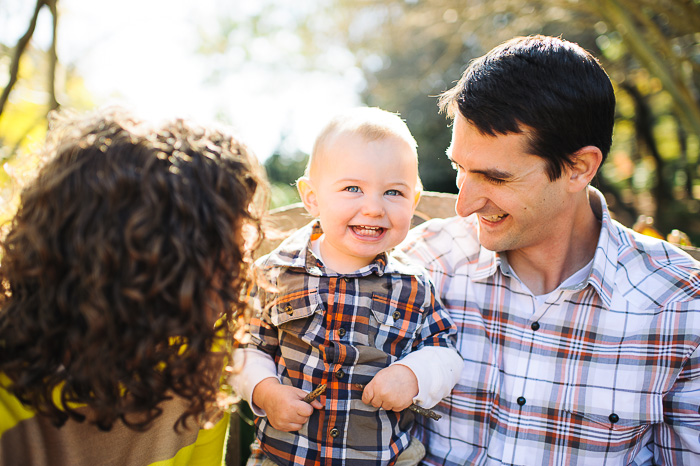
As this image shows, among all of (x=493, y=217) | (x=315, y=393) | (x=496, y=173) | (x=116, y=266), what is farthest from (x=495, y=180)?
(x=116, y=266)

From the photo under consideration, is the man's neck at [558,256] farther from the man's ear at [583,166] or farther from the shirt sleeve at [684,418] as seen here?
the shirt sleeve at [684,418]

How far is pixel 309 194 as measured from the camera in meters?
1.88

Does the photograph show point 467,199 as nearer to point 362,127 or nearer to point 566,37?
point 362,127

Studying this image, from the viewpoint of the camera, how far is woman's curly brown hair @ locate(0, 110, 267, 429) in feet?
3.66

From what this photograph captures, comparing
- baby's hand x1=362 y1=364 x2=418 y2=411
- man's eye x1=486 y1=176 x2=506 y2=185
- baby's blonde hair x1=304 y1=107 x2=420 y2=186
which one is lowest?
baby's hand x1=362 y1=364 x2=418 y2=411

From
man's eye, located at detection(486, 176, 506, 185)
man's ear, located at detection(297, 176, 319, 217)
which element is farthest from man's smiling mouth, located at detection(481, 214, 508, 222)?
man's ear, located at detection(297, 176, 319, 217)

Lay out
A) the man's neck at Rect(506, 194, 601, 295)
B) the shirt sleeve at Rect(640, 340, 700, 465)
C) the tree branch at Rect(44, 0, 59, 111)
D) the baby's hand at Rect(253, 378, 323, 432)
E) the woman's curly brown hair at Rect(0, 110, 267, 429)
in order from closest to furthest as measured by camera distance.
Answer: the woman's curly brown hair at Rect(0, 110, 267, 429), the baby's hand at Rect(253, 378, 323, 432), the shirt sleeve at Rect(640, 340, 700, 465), the man's neck at Rect(506, 194, 601, 295), the tree branch at Rect(44, 0, 59, 111)

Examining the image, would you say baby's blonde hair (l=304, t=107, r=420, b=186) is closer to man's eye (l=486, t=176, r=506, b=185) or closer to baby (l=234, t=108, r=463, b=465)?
baby (l=234, t=108, r=463, b=465)

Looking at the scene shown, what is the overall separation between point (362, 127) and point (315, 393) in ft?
2.83

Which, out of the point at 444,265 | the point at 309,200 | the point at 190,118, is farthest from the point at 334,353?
the point at 190,118

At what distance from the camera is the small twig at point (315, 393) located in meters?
1.61

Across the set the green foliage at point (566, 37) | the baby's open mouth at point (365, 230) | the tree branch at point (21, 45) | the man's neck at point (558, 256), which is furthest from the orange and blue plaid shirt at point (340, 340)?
the green foliage at point (566, 37)

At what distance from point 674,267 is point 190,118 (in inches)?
65.4

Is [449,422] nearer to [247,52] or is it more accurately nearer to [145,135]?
[145,135]
